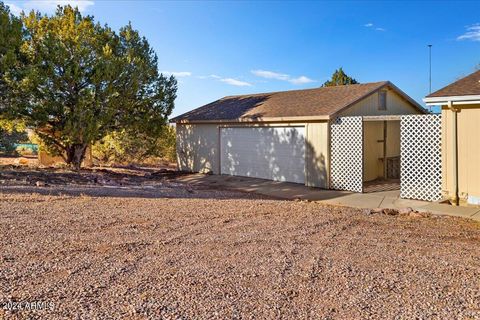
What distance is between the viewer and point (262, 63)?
24.2 metres

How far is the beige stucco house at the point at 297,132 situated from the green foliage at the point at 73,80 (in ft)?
11.1

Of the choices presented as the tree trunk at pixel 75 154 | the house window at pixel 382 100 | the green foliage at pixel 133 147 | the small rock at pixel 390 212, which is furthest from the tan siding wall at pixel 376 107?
the tree trunk at pixel 75 154

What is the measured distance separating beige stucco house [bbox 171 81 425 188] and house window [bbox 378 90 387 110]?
4 centimetres

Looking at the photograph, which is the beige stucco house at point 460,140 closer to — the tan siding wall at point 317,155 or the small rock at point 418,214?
the small rock at point 418,214

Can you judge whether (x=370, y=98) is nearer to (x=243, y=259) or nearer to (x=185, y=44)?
(x=185, y=44)

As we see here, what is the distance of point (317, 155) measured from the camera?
1316 cm

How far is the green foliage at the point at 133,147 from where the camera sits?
70.4 feet

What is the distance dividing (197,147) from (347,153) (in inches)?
309

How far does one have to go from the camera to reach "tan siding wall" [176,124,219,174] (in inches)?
685

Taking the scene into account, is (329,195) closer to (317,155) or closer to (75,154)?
(317,155)

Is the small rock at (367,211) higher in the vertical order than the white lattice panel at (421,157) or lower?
lower

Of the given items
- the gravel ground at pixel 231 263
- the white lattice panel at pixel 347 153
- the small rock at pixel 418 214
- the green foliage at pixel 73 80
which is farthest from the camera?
the green foliage at pixel 73 80

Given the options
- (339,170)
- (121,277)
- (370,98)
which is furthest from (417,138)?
(121,277)

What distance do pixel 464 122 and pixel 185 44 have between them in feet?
38.2
